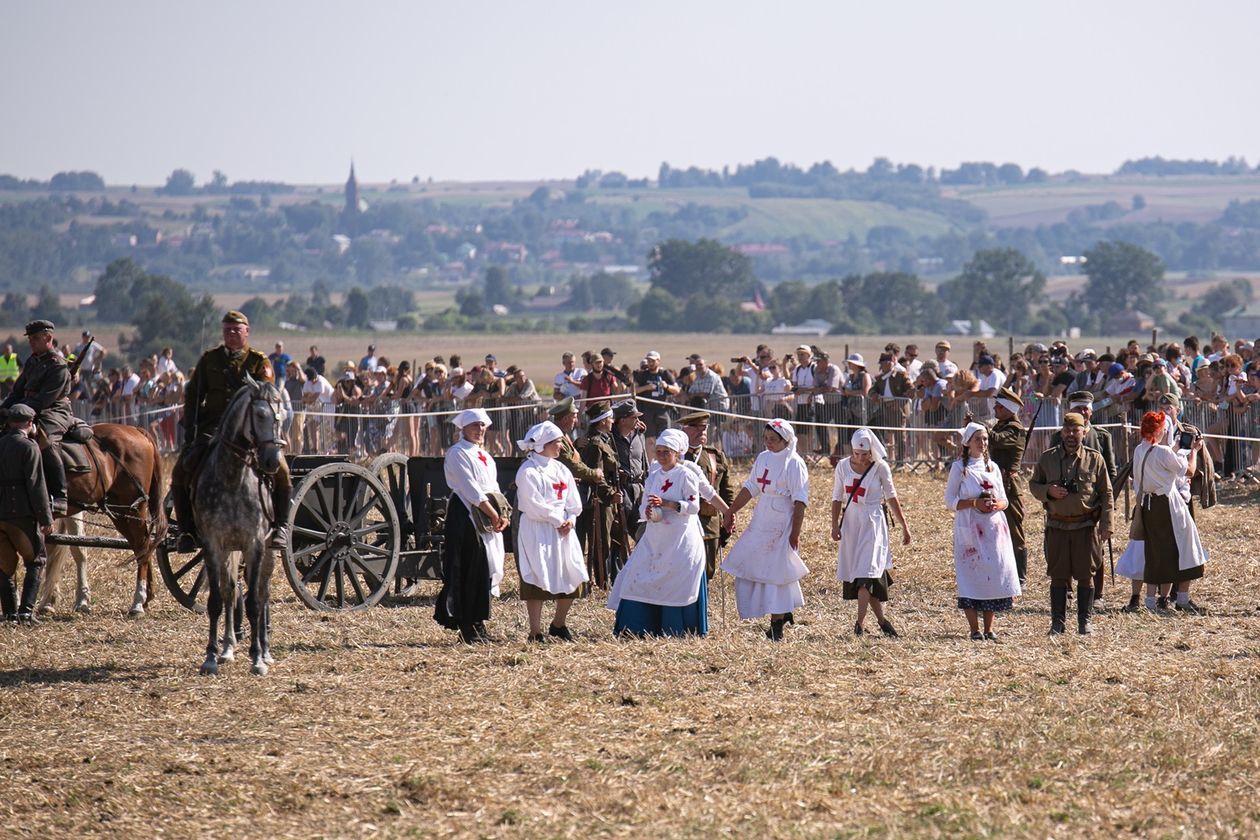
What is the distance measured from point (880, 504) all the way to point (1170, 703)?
10.4 feet

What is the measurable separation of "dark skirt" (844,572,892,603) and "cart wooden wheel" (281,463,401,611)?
3.56 meters

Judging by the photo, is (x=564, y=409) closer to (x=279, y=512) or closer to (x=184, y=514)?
(x=279, y=512)

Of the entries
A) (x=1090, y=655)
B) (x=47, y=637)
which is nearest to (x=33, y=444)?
(x=47, y=637)

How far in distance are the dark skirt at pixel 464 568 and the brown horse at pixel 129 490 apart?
9.15ft

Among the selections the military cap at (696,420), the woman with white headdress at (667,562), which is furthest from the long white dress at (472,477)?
the military cap at (696,420)

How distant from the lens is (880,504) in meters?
12.4

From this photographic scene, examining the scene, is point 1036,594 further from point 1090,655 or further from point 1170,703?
point 1170,703

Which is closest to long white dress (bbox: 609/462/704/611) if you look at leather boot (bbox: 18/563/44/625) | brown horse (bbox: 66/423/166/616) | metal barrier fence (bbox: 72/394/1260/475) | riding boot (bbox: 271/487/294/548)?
riding boot (bbox: 271/487/294/548)

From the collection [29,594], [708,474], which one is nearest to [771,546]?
[708,474]

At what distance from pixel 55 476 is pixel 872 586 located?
599 centimetres

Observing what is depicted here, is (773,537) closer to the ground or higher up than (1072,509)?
closer to the ground

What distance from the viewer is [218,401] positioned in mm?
11055

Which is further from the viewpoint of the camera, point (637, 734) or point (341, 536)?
point (341, 536)

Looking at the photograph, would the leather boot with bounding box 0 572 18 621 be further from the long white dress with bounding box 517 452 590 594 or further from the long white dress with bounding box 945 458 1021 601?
the long white dress with bounding box 945 458 1021 601
